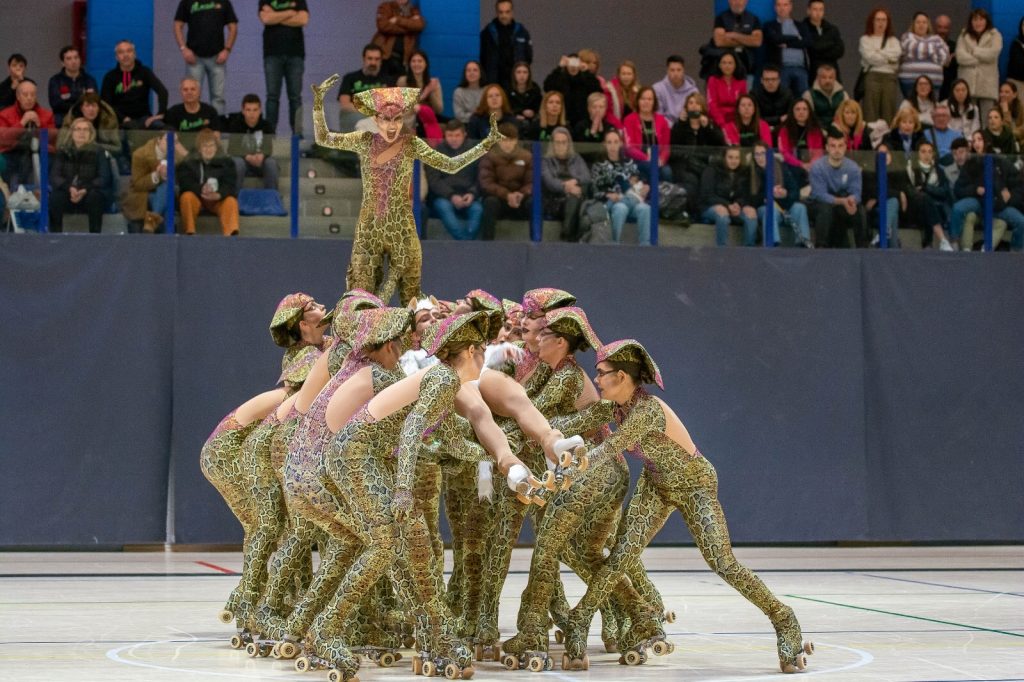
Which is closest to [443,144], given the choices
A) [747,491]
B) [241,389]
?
[241,389]

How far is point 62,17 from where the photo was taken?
1742cm

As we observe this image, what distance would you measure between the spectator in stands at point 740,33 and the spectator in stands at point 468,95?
8.96 ft

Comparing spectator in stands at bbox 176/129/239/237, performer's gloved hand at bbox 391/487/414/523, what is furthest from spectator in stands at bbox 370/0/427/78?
performer's gloved hand at bbox 391/487/414/523

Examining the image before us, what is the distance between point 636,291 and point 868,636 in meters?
6.22

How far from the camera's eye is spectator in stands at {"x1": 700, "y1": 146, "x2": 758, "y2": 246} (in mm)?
13656

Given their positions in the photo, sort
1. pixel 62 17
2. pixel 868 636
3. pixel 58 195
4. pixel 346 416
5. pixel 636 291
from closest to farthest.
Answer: pixel 346 416, pixel 868 636, pixel 58 195, pixel 636 291, pixel 62 17

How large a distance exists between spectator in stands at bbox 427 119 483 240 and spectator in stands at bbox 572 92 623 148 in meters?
1.22

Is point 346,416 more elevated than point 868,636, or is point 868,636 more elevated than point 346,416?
point 346,416

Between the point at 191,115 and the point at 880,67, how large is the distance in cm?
726

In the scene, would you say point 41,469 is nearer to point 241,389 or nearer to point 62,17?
point 241,389

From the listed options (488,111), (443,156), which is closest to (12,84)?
(488,111)

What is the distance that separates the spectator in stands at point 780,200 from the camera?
542 inches

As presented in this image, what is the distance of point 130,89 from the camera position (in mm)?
14141

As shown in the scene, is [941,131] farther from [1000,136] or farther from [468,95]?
[468,95]
